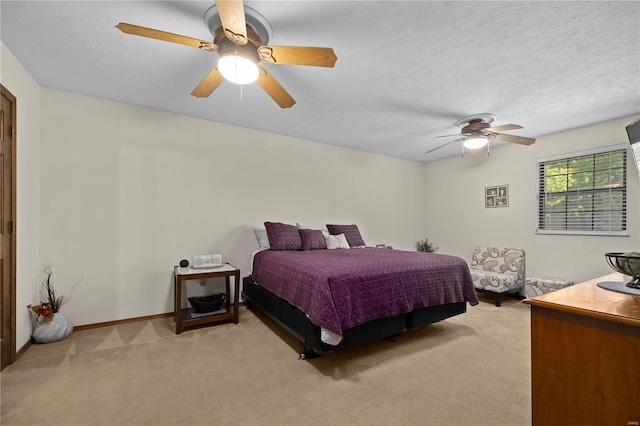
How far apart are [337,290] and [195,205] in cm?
243

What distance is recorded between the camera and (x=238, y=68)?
194cm

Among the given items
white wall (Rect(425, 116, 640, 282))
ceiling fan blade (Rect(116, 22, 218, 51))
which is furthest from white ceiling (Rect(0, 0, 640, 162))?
white wall (Rect(425, 116, 640, 282))

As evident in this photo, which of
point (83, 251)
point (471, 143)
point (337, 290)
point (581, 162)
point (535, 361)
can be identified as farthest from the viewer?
point (581, 162)

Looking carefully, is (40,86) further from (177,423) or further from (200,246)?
(177,423)

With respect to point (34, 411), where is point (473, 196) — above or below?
above

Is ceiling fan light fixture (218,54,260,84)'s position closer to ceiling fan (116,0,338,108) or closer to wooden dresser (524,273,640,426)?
ceiling fan (116,0,338,108)

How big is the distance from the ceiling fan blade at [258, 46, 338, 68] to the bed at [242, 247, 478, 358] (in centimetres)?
158

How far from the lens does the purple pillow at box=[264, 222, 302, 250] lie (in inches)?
148

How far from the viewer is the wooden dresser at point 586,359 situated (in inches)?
40.6

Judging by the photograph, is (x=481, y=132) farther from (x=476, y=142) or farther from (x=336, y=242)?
(x=336, y=242)

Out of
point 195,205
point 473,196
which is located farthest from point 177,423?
point 473,196

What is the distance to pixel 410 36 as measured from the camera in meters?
2.05

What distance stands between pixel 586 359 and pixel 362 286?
4.74ft

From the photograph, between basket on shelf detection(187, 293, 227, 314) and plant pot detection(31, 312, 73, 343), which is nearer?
plant pot detection(31, 312, 73, 343)
